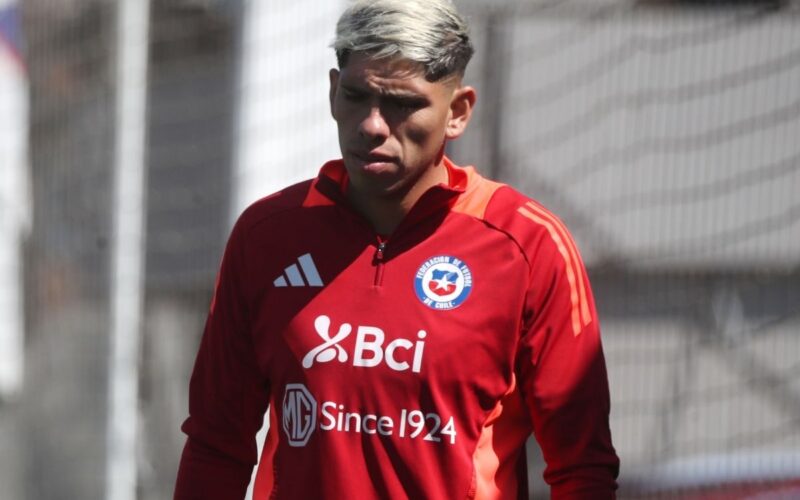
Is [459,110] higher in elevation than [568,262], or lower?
higher

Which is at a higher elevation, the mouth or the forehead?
the forehead

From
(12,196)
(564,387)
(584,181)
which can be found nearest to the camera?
(564,387)

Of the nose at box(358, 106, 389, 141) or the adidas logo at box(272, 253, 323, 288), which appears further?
the adidas logo at box(272, 253, 323, 288)

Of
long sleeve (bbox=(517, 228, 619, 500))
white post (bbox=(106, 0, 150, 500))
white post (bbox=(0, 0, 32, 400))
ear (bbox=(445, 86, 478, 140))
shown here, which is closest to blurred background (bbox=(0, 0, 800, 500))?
white post (bbox=(106, 0, 150, 500))

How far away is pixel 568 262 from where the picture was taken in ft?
8.22

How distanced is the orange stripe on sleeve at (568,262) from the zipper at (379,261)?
0.27m

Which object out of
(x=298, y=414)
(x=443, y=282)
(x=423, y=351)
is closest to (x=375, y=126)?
(x=443, y=282)

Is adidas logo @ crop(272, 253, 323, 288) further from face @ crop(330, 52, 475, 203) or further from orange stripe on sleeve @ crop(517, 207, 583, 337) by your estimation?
orange stripe on sleeve @ crop(517, 207, 583, 337)

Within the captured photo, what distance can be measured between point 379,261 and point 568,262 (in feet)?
1.18

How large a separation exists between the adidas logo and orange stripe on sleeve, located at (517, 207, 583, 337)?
0.41 m

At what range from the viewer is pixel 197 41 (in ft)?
15.6

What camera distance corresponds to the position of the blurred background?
382cm

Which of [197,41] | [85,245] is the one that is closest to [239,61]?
[197,41]

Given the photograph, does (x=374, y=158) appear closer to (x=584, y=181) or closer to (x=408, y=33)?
(x=408, y=33)
